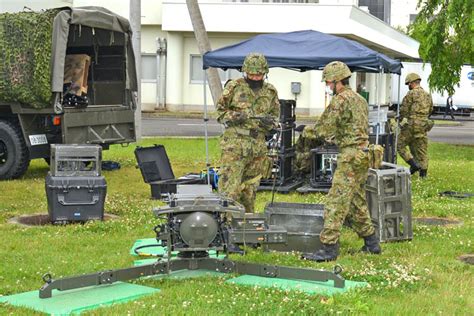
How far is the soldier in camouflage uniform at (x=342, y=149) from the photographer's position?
8023 mm

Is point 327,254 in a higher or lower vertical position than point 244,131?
lower

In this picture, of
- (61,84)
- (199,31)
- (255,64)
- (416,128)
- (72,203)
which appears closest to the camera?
(255,64)

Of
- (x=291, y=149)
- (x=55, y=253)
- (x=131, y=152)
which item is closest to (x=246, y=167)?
(x=55, y=253)

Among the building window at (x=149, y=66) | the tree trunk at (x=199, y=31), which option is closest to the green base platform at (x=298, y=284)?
the tree trunk at (x=199, y=31)

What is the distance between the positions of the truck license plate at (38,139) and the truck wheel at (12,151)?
0.53 ft

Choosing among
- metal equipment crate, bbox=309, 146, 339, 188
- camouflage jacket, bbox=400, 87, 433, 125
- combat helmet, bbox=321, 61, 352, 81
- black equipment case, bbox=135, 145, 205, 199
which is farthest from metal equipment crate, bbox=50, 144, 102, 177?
camouflage jacket, bbox=400, 87, 433, 125

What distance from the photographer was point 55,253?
8.23m

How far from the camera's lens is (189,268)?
285 inches

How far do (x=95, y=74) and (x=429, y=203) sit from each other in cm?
647

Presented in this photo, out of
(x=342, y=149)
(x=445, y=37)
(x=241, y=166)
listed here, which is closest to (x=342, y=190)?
(x=342, y=149)

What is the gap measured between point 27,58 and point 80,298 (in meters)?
7.25

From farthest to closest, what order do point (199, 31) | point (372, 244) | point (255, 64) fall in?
point (199, 31), point (255, 64), point (372, 244)

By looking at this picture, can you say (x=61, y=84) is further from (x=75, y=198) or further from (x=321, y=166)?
(x=321, y=166)

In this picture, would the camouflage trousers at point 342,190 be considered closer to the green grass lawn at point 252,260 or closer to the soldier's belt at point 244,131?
the green grass lawn at point 252,260
